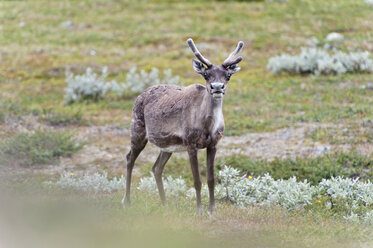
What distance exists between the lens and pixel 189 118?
844 cm

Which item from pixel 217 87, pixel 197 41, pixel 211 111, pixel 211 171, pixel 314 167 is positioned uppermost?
pixel 217 87

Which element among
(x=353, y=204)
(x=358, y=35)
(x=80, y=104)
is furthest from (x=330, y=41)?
(x=353, y=204)

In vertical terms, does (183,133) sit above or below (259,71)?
above

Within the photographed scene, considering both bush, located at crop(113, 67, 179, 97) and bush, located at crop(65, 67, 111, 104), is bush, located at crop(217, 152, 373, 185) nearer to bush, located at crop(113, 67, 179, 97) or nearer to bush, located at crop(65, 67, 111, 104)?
bush, located at crop(113, 67, 179, 97)

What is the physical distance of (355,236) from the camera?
7.77 m

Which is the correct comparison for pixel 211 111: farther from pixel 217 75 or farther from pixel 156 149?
pixel 156 149

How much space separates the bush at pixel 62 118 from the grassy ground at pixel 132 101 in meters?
0.04

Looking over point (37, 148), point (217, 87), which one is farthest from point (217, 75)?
point (37, 148)

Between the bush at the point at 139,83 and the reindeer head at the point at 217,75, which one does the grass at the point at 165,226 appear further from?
the bush at the point at 139,83

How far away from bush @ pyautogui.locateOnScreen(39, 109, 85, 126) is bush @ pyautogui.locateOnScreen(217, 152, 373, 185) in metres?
6.51

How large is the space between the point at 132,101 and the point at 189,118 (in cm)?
1234

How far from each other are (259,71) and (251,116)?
276 inches

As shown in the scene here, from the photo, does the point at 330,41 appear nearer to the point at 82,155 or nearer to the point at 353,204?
the point at 82,155

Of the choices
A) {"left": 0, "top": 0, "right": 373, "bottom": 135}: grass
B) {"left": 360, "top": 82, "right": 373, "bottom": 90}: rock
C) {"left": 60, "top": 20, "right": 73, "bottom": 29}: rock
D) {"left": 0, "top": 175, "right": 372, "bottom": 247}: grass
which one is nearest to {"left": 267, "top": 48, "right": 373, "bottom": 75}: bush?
{"left": 0, "top": 0, "right": 373, "bottom": 135}: grass
